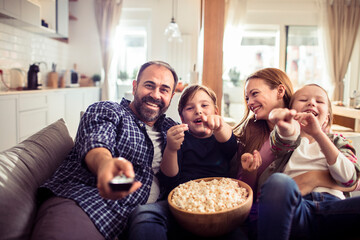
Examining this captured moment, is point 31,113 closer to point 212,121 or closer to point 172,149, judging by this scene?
point 172,149

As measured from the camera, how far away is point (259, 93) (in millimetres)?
1506

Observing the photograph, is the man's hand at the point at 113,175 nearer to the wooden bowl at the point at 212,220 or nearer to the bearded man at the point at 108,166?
the bearded man at the point at 108,166

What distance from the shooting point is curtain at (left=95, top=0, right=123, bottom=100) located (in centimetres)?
575

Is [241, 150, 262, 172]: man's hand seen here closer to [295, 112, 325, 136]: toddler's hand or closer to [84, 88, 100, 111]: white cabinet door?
[295, 112, 325, 136]: toddler's hand

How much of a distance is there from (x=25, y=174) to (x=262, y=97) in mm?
1149

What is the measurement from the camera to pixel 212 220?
1.00m

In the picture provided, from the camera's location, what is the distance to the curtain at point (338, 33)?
577 centimetres

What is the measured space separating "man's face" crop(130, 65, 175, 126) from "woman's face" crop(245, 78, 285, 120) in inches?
16.8

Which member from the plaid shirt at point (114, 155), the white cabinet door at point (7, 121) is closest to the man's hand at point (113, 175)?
the plaid shirt at point (114, 155)

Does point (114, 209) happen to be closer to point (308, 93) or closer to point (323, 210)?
point (323, 210)

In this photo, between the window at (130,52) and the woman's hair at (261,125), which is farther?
the window at (130,52)

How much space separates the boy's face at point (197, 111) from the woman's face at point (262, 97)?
0.22 meters

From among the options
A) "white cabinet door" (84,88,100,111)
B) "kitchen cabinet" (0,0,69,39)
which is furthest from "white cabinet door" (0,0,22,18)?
"white cabinet door" (84,88,100,111)

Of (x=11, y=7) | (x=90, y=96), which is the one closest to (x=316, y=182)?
(x=11, y=7)
